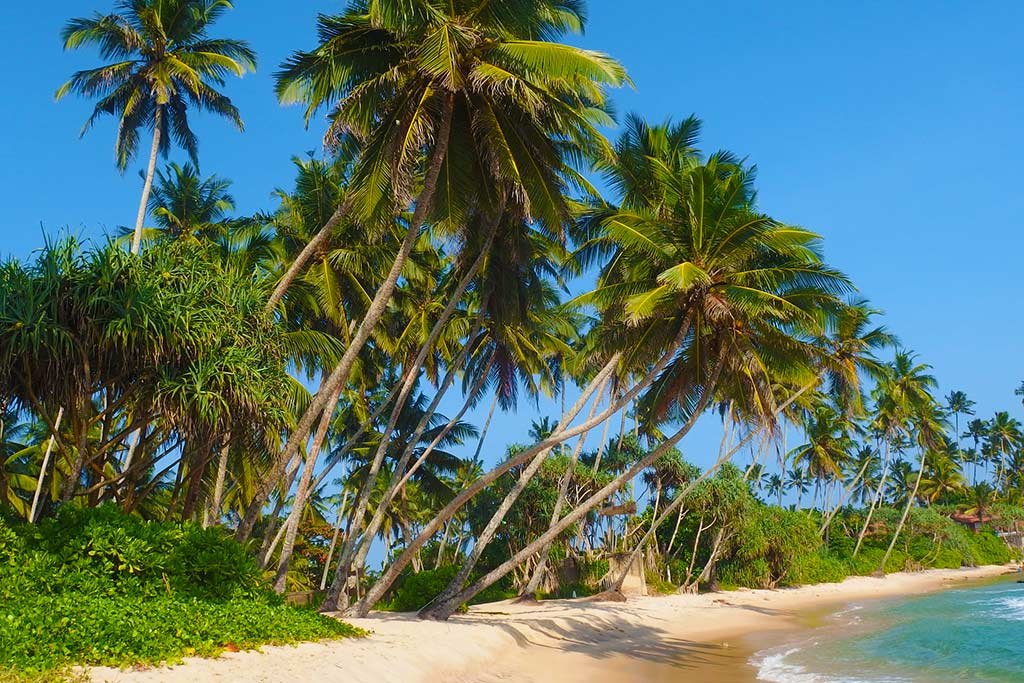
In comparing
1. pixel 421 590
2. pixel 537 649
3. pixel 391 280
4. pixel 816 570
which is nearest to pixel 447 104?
pixel 391 280

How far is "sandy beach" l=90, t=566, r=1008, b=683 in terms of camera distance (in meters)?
9.12

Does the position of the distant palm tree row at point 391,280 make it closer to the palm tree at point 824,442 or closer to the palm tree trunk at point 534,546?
the palm tree trunk at point 534,546

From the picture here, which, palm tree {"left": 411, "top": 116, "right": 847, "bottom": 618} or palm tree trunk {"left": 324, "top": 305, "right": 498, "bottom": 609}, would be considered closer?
palm tree {"left": 411, "top": 116, "right": 847, "bottom": 618}

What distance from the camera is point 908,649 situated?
18.2 m

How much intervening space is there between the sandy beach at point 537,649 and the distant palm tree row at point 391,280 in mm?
2104

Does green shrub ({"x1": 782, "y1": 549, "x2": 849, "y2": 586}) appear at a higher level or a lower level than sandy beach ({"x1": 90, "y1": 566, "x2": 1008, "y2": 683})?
higher

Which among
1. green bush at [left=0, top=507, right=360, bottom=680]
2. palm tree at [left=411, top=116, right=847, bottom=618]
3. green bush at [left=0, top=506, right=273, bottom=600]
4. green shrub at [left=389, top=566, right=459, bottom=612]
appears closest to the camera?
green bush at [left=0, top=507, right=360, bottom=680]

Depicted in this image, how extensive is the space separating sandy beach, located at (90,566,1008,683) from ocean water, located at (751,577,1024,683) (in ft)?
3.78

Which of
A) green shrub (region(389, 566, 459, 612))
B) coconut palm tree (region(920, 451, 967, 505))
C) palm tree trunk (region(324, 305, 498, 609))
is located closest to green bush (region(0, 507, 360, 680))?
palm tree trunk (region(324, 305, 498, 609))

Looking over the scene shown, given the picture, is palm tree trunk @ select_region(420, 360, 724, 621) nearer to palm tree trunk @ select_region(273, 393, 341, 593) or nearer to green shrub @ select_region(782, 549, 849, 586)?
palm tree trunk @ select_region(273, 393, 341, 593)

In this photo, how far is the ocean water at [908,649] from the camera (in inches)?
573

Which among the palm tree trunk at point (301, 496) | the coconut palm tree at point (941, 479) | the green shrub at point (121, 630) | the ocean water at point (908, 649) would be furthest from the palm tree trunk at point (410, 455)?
the coconut palm tree at point (941, 479)

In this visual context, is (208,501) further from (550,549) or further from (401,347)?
(550,549)

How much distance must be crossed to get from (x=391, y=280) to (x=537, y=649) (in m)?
7.98
